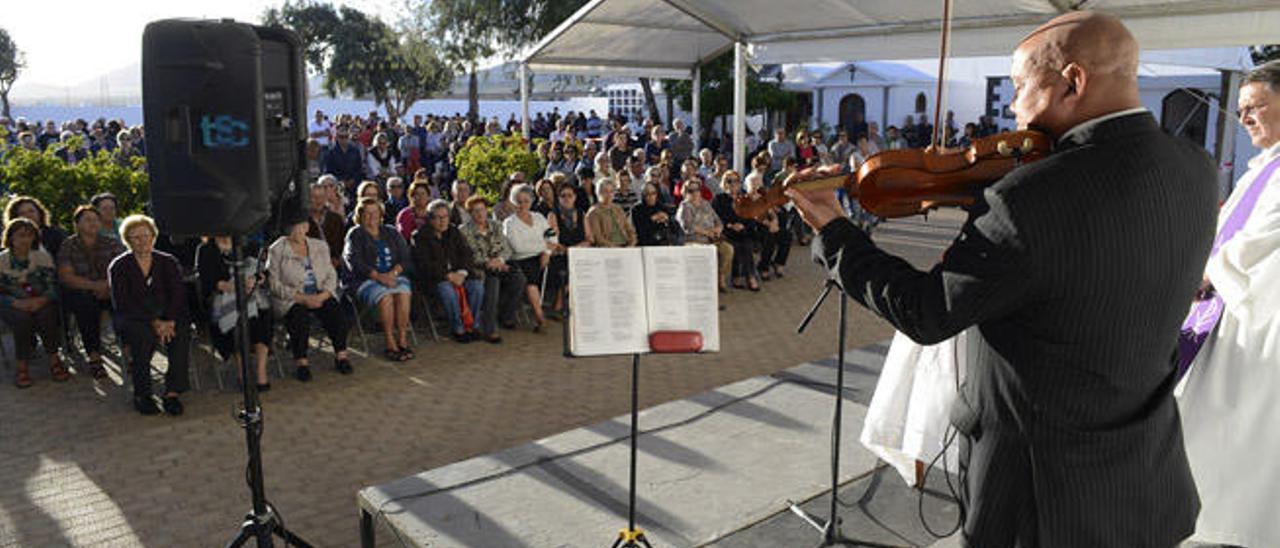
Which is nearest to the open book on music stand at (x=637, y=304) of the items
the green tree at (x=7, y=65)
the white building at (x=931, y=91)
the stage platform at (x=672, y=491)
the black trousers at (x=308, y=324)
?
the stage platform at (x=672, y=491)

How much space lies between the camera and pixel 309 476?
4.46m

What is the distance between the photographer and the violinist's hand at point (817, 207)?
1731 mm

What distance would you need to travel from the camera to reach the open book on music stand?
112 inches

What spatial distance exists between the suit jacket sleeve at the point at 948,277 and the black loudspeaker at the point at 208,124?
218 centimetres

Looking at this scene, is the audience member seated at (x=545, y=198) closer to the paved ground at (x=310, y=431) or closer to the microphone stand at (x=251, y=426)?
the paved ground at (x=310, y=431)

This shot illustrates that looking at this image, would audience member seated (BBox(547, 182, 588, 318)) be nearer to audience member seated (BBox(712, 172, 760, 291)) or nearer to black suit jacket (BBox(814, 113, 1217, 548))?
audience member seated (BBox(712, 172, 760, 291))

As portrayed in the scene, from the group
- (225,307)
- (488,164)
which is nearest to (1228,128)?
(488,164)

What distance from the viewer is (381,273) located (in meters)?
6.82

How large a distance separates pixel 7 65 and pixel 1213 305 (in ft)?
117

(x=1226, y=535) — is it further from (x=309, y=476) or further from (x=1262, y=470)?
(x=309, y=476)

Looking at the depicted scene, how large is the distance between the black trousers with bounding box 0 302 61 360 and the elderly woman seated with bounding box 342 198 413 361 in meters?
1.97

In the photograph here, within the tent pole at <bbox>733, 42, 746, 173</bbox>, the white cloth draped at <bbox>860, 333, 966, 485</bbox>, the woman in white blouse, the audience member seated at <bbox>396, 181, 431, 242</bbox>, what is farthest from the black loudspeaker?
the tent pole at <bbox>733, 42, 746, 173</bbox>

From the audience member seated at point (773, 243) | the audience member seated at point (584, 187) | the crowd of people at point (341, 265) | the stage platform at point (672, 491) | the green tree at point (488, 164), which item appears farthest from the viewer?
the audience member seated at point (584, 187)

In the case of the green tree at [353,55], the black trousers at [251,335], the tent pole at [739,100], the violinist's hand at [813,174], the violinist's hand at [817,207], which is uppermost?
the green tree at [353,55]
